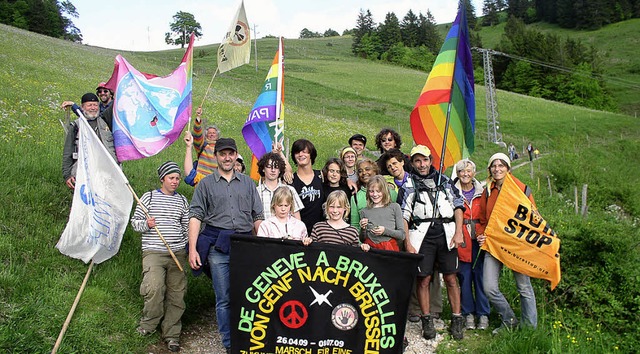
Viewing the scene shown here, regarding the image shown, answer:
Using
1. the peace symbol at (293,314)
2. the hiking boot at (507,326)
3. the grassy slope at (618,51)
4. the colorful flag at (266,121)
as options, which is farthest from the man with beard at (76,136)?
the grassy slope at (618,51)

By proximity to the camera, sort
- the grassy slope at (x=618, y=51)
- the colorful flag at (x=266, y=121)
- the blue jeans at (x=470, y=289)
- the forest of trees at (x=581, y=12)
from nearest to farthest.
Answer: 1. the blue jeans at (x=470, y=289)
2. the colorful flag at (x=266, y=121)
3. the grassy slope at (x=618, y=51)
4. the forest of trees at (x=581, y=12)

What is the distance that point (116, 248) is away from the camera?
638 cm

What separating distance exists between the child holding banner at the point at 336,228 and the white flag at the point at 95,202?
7.89 ft

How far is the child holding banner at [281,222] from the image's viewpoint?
5737 mm

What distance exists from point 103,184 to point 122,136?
1133mm

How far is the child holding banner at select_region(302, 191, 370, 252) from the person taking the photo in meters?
5.75

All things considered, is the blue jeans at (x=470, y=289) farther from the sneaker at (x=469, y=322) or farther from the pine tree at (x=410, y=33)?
the pine tree at (x=410, y=33)

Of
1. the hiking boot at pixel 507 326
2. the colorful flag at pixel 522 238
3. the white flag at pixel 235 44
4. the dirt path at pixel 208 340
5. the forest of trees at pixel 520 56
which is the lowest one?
the dirt path at pixel 208 340

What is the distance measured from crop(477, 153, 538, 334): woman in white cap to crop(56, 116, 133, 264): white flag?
4.69 meters

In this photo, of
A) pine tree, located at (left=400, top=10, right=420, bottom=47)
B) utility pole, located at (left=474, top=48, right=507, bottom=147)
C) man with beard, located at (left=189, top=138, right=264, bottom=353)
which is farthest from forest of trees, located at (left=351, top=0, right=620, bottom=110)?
man with beard, located at (left=189, top=138, right=264, bottom=353)

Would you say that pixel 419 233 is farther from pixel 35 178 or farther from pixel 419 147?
pixel 35 178

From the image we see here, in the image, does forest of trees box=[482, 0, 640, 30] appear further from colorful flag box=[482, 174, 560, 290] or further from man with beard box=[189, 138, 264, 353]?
man with beard box=[189, 138, 264, 353]

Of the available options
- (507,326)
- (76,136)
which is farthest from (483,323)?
(76,136)

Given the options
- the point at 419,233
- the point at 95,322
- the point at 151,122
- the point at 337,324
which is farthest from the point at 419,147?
the point at 95,322
